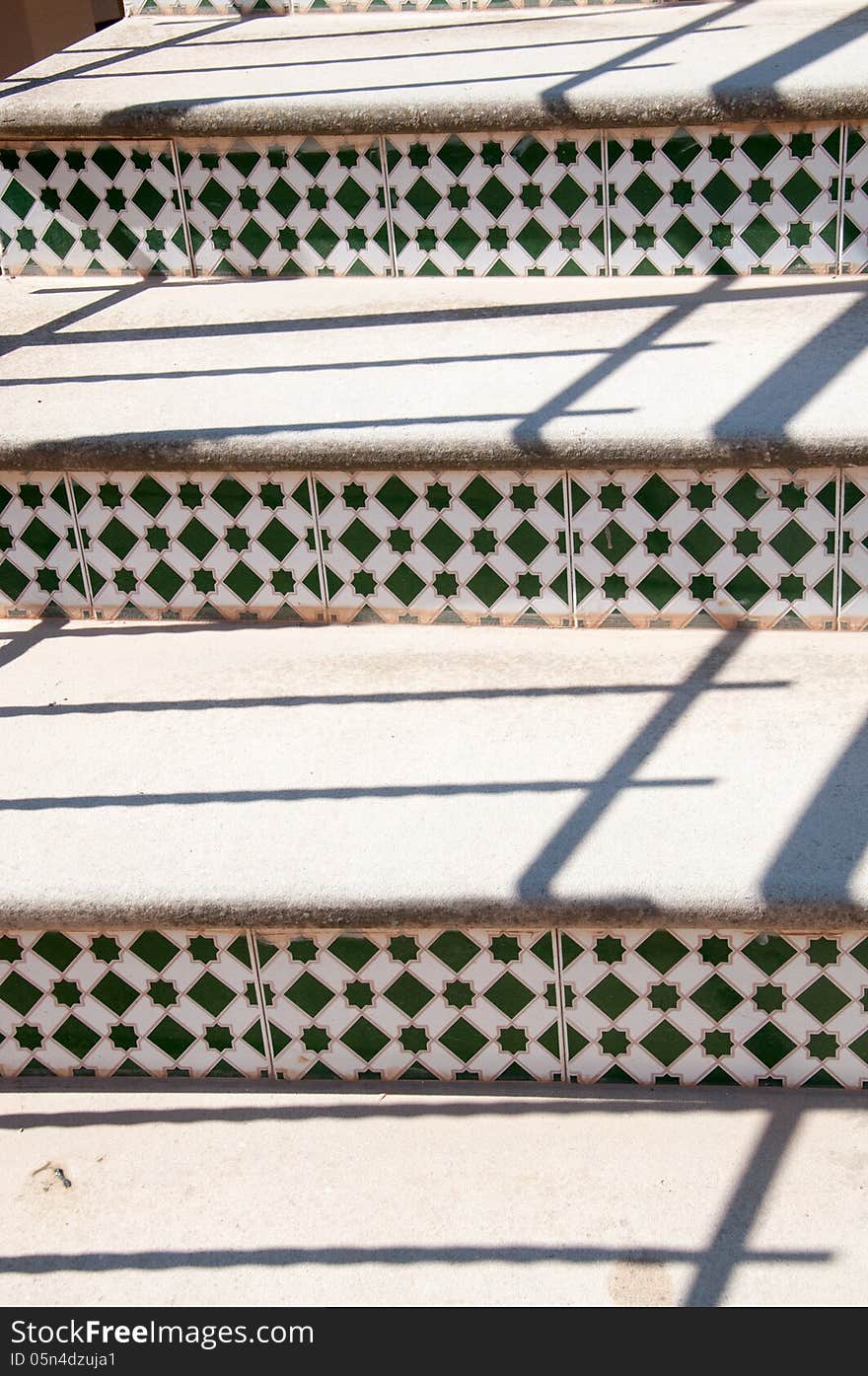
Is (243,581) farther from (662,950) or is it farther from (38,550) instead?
(662,950)

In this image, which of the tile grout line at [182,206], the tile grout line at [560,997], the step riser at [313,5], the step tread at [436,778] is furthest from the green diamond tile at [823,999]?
the step riser at [313,5]

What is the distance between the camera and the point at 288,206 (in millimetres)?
2344

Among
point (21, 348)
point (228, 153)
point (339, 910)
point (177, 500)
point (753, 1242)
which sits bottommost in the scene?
point (753, 1242)

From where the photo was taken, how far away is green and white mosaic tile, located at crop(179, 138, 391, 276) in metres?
2.29

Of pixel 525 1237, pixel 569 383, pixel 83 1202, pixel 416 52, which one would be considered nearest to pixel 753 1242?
pixel 525 1237

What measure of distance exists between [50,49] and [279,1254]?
4.53 m

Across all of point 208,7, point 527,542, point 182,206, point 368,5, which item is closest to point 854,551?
point 527,542

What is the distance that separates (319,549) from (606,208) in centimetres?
71

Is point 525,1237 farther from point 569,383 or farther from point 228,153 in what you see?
point 228,153

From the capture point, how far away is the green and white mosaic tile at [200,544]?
6.42 ft

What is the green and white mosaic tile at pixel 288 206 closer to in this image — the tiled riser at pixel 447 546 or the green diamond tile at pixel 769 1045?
the tiled riser at pixel 447 546

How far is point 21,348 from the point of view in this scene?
2.23 metres

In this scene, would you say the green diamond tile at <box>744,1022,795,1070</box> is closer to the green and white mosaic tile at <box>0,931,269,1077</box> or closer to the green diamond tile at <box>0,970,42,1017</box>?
the green and white mosaic tile at <box>0,931,269,1077</box>

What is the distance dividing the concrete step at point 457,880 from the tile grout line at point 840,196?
665 millimetres
